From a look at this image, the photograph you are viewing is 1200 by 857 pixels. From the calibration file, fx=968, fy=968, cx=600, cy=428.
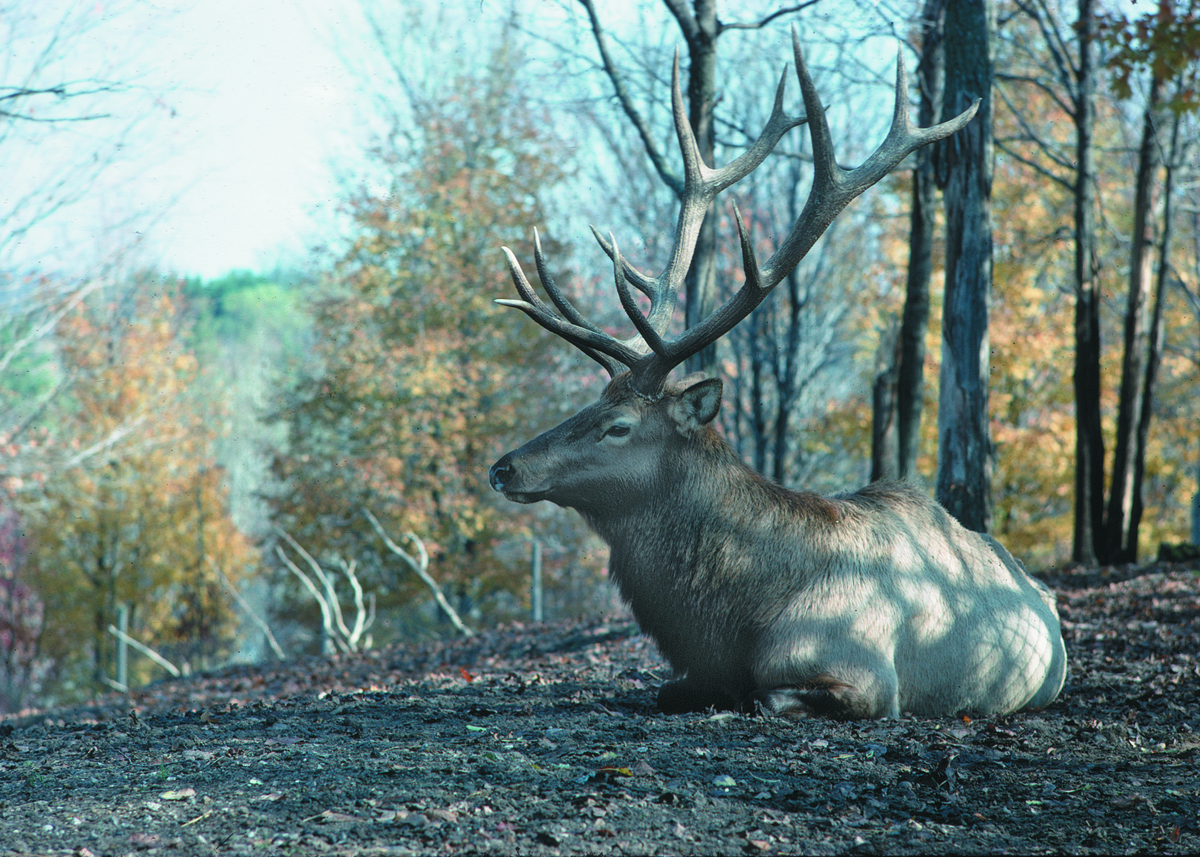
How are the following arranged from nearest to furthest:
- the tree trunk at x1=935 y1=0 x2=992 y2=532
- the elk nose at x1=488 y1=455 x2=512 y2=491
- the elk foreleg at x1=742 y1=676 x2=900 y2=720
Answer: the elk foreleg at x1=742 y1=676 x2=900 y2=720, the elk nose at x1=488 y1=455 x2=512 y2=491, the tree trunk at x1=935 y1=0 x2=992 y2=532

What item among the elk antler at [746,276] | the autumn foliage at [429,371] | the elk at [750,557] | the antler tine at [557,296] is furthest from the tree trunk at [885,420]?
the autumn foliage at [429,371]

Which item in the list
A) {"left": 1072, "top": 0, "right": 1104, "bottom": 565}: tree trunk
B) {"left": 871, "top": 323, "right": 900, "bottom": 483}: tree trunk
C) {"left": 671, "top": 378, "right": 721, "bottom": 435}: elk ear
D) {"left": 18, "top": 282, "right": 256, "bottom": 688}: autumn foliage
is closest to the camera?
{"left": 671, "top": 378, "right": 721, "bottom": 435}: elk ear

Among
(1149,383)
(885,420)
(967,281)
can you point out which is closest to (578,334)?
(967,281)

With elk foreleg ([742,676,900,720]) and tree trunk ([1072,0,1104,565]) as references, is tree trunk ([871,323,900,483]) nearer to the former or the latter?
tree trunk ([1072,0,1104,565])

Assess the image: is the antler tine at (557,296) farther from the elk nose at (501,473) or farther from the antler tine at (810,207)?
the elk nose at (501,473)

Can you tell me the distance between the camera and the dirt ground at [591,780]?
2906 millimetres

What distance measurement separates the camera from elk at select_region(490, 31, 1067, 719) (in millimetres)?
4730

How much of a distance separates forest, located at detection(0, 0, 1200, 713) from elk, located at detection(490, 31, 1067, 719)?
5.54 metres

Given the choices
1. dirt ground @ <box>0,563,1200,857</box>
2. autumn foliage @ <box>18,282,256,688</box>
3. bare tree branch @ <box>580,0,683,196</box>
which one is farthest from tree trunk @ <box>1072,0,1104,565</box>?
autumn foliage @ <box>18,282,256,688</box>

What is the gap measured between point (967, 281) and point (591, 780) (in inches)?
248

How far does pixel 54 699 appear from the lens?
30.6 meters

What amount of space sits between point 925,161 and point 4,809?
10274mm

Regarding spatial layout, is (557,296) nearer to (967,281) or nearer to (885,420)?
(967,281)

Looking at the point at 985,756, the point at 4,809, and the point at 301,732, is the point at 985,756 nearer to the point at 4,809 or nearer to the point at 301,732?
the point at 301,732
